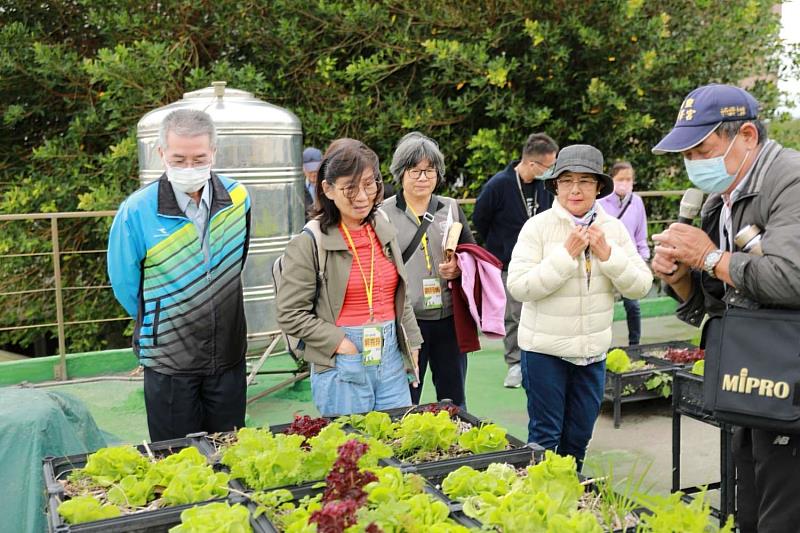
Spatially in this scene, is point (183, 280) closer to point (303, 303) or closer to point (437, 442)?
point (303, 303)

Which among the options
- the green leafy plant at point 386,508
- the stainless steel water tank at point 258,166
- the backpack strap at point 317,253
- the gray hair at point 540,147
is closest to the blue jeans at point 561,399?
the backpack strap at point 317,253

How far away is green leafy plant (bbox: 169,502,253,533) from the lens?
197cm

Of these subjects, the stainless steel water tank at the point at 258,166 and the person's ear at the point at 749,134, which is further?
the stainless steel water tank at the point at 258,166

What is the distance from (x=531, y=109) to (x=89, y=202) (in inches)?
197

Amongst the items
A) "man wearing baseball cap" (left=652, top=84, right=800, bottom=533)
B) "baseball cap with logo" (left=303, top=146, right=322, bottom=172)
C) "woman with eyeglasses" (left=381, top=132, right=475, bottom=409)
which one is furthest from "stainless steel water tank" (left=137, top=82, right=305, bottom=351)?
"man wearing baseball cap" (left=652, top=84, right=800, bottom=533)

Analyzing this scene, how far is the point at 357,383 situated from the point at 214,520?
1347mm

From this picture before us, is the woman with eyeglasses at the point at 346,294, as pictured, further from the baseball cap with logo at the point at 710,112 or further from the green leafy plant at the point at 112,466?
the baseball cap with logo at the point at 710,112

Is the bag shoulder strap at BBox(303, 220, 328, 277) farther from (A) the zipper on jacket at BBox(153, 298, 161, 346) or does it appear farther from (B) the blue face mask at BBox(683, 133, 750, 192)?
(B) the blue face mask at BBox(683, 133, 750, 192)

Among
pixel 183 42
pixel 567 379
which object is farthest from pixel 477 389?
pixel 183 42

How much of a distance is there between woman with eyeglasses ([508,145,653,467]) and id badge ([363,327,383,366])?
0.79 m

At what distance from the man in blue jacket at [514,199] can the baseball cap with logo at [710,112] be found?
314cm

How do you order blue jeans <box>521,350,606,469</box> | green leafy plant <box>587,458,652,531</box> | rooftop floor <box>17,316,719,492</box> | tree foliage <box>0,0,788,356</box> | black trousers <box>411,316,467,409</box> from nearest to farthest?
green leafy plant <box>587,458,652,531</box>
blue jeans <box>521,350,606,469</box>
black trousers <box>411,316,467,409</box>
rooftop floor <box>17,316,719,492</box>
tree foliage <box>0,0,788,356</box>

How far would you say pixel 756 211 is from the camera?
101 inches

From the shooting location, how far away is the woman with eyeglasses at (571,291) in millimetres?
3703
